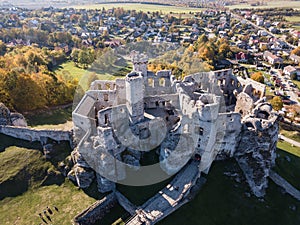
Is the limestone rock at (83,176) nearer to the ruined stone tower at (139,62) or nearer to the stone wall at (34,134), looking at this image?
the stone wall at (34,134)

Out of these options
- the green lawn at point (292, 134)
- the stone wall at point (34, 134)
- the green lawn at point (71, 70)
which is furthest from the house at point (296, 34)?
the stone wall at point (34, 134)

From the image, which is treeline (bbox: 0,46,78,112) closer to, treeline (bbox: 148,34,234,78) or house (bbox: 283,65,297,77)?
treeline (bbox: 148,34,234,78)

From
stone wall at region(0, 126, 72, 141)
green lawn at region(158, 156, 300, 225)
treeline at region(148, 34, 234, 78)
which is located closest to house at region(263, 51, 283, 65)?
treeline at region(148, 34, 234, 78)

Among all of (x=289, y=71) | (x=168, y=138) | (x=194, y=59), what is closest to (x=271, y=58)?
(x=289, y=71)

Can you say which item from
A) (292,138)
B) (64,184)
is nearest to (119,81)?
(64,184)

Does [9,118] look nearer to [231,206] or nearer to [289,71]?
[231,206]
